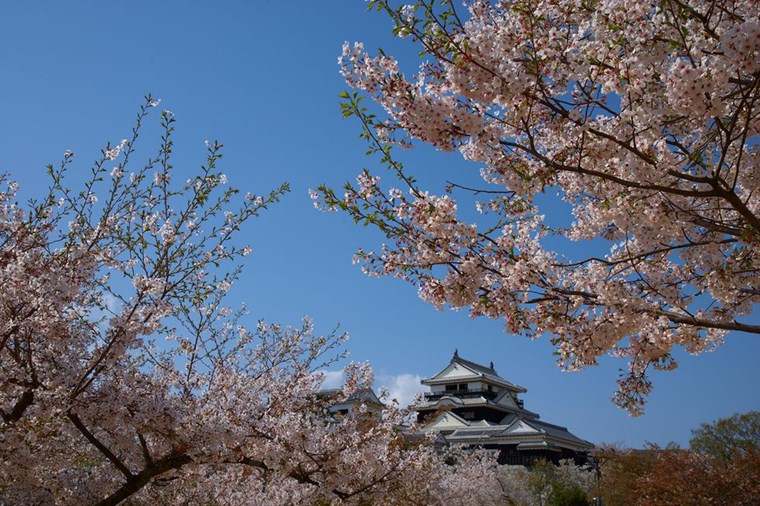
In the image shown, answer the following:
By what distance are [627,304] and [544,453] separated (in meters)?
35.9

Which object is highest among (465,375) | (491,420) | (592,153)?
(465,375)

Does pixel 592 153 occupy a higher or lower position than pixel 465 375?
lower

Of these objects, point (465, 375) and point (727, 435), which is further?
point (465, 375)

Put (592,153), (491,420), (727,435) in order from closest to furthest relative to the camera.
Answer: (592,153) < (727,435) < (491,420)

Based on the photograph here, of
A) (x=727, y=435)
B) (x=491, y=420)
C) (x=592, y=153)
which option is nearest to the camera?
(x=592, y=153)

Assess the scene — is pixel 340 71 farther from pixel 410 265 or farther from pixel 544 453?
pixel 544 453

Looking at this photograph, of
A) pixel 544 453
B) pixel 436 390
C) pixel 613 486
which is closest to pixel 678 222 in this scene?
pixel 613 486

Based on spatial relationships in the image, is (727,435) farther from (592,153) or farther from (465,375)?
(592,153)

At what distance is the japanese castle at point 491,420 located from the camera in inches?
1448

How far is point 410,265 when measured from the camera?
439 cm

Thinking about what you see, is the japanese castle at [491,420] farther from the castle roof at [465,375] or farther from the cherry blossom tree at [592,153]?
the cherry blossom tree at [592,153]

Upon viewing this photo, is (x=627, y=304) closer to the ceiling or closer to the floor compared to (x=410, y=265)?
closer to the floor

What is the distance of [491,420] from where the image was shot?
143 ft

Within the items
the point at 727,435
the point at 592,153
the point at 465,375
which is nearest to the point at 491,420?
the point at 465,375
